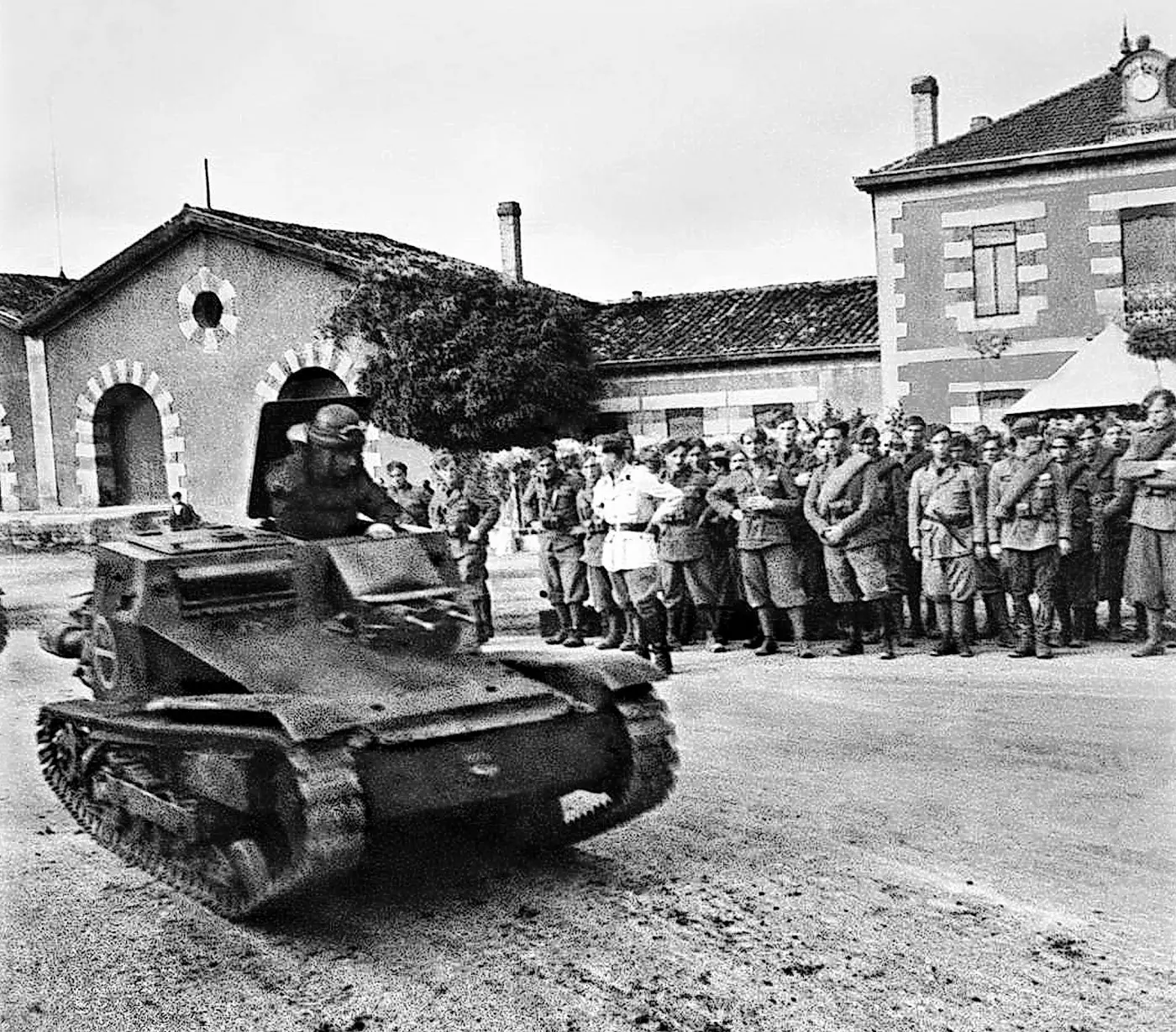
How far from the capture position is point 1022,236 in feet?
27.2

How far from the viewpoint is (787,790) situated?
5449 mm

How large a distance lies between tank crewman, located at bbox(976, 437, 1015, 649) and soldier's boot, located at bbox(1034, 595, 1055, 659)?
302 mm

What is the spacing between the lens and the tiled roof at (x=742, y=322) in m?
17.0

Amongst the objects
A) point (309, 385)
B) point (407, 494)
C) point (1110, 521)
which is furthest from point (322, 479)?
point (407, 494)

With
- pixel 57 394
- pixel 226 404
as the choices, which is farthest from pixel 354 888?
pixel 226 404

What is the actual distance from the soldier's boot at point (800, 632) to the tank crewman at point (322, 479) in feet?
14.7

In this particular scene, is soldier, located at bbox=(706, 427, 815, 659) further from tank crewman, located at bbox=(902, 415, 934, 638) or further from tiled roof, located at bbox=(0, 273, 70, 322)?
tiled roof, located at bbox=(0, 273, 70, 322)

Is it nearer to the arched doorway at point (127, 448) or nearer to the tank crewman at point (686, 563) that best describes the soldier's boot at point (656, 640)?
the tank crewman at point (686, 563)

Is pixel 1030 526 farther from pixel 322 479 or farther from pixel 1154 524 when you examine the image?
pixel 322 479

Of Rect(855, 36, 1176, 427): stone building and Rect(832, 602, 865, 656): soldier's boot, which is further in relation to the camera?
Rect(832, 602, 865, 656): soldier's boot

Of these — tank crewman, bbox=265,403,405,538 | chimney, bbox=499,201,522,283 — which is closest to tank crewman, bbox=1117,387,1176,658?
chimney, bbox=499,201,522,283

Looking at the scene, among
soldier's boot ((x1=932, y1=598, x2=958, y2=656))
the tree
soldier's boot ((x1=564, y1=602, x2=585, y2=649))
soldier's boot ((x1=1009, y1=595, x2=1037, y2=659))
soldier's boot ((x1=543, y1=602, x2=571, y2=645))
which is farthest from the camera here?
the tree

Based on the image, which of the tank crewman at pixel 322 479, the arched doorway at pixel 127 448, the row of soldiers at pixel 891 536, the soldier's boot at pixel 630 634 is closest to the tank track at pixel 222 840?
the tank crewman at pixel 322 479

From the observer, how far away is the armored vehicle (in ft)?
13.1
